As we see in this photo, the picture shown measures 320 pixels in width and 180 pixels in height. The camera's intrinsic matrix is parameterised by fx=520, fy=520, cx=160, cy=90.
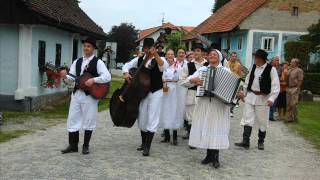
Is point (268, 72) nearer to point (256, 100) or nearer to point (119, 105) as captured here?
point (256, 100)

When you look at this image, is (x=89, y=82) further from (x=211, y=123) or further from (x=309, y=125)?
(x=309, y=125)

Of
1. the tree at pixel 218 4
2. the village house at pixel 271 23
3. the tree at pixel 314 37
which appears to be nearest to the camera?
the tree at pixel 314 37

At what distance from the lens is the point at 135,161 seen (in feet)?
26.8

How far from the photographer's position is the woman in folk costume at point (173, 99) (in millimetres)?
9805

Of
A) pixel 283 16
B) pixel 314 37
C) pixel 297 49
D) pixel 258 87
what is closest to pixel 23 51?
pixel 258 87

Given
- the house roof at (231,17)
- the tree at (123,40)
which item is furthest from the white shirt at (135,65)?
the tree at (123,40)

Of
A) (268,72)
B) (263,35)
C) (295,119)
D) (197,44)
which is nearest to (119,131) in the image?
(197,44)

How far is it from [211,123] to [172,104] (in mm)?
1935

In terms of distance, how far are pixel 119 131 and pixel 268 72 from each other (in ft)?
→ 12.1

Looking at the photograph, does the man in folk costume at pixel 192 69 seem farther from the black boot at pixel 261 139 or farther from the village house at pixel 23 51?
the village house at pixel 23 51

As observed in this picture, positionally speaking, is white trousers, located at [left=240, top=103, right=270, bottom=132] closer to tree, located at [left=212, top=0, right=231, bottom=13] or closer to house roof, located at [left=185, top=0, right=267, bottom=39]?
house roof, located at [left=185, top=0, right=267, bottom=39]

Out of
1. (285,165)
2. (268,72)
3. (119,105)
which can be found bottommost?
(285,165)

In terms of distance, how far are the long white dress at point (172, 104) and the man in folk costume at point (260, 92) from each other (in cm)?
128

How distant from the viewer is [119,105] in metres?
8.86
